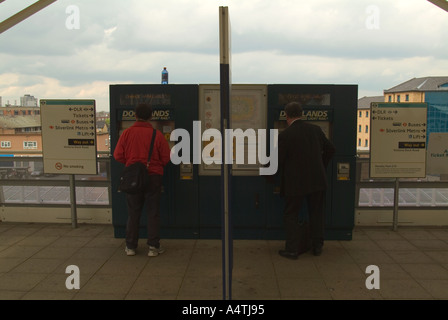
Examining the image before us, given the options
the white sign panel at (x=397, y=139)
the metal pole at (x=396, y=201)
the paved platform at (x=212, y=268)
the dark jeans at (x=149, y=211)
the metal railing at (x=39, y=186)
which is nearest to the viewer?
the paved platform at (x=212, y=268)

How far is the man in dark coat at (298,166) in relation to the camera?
4.45 meters

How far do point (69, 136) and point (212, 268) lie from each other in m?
3.00

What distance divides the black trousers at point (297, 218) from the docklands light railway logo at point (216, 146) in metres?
0.61

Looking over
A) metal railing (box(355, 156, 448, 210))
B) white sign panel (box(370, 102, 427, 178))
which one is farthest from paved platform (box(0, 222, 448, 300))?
white sign panel (box(370, 102, 427, 178))

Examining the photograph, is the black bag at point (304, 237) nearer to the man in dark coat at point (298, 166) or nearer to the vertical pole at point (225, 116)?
the man in dark coat at point (298, 166)

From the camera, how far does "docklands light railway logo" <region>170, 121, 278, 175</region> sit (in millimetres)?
5008

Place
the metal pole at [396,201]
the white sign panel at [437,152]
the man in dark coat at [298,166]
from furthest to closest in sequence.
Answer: the white sign panel at [437,152] < the metal pole at [396,201] < the man in dark coat at [298,166]

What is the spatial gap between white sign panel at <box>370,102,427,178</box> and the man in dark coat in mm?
1263

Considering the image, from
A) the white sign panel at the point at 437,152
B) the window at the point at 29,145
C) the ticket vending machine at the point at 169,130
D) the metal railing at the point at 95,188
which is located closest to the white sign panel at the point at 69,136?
the metal railing at the point at 95,188

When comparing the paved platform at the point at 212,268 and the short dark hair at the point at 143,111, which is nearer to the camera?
the paved platform at the point at 212,268

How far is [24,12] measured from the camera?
5.22 meters

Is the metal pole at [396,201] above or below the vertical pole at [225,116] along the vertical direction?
below

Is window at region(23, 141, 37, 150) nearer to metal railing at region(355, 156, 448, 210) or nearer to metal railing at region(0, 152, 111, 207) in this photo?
metal railing at region(0, 152, 111, 207)

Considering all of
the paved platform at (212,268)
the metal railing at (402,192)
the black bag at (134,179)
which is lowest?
the paved platform at (212,268)
